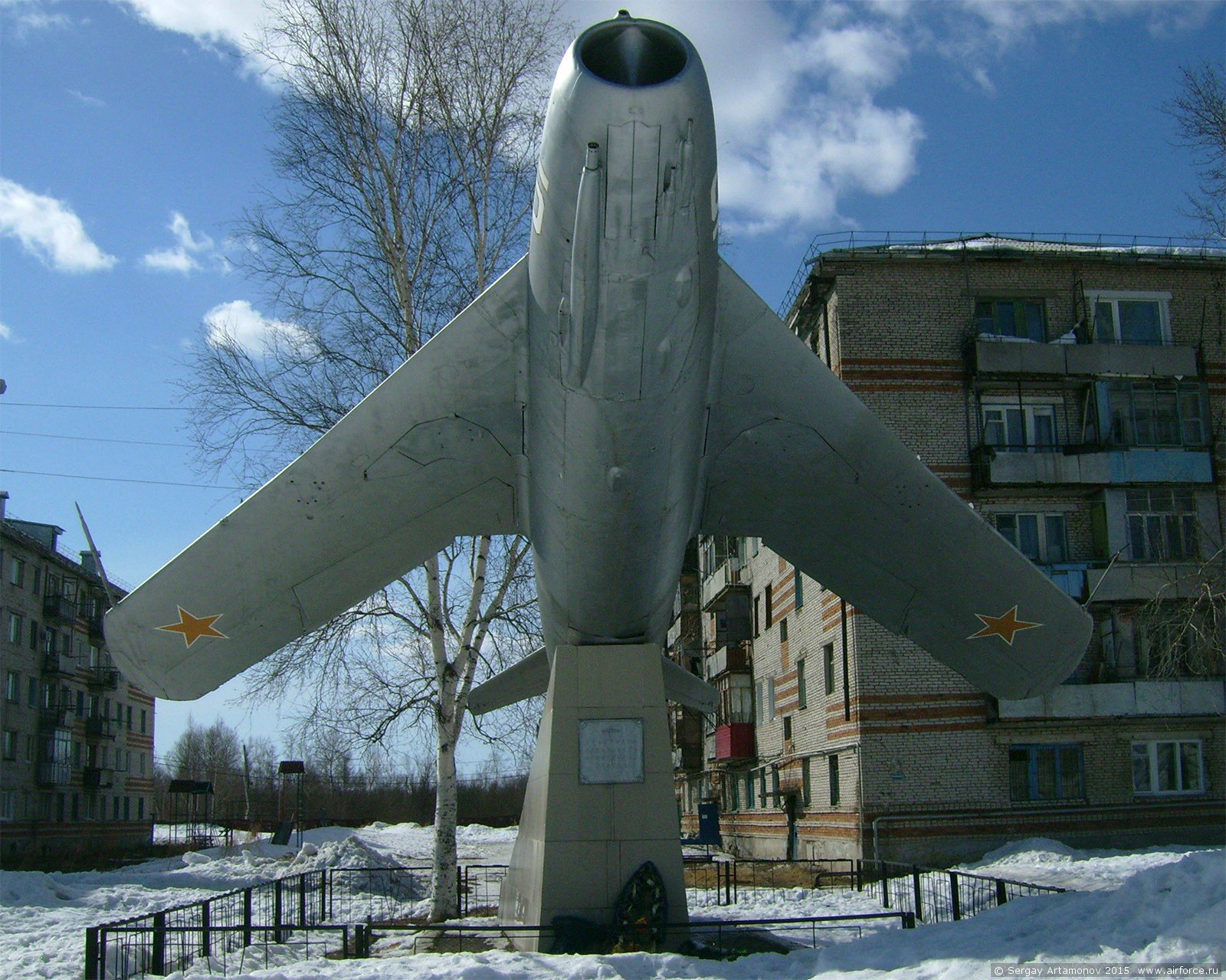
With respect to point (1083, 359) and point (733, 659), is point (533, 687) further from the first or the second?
point (733, 659)

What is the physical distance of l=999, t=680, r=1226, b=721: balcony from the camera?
19156 mm

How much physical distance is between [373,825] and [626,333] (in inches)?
1790

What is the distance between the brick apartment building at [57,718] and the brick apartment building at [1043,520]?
23.0 metres

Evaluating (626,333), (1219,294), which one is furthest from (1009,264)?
(626,333)

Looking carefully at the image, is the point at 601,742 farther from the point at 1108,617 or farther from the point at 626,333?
the point at 1108,617

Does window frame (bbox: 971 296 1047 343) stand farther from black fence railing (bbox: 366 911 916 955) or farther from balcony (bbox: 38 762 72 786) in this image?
balcony (bbox: 38 762 72 786)

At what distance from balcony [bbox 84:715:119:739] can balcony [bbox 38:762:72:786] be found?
7.96 feet

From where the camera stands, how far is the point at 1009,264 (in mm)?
21219

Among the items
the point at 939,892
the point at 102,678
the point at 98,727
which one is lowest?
the point at 939,892

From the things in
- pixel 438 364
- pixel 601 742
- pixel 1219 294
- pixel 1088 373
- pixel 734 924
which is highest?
pixel 1219 294

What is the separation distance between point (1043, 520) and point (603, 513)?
51.7 feet

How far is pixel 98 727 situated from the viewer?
1487 inches

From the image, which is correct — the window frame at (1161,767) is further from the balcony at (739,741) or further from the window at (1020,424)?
the balcony at (739,741)

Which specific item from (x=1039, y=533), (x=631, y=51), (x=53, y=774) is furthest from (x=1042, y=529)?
(x=53, y=774)
